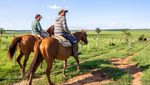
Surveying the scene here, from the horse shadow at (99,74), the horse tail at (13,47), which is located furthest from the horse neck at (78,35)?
the horse tail at (13,47)

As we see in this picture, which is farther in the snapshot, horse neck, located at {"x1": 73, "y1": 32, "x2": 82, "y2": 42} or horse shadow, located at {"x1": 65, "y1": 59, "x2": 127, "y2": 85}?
horse neck, located at {"x1": 73, "y1": 32, "x2": 82, "y2": 42}

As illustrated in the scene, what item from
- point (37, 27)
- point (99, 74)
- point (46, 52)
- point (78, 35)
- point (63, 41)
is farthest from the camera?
point (78, 35)

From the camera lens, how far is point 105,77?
14.3 meters

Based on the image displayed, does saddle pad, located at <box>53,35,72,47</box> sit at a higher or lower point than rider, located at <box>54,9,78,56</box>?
lower

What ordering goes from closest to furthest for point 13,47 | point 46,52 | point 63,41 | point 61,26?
point 46,52
point 63,41
point 61,26
point 13,47

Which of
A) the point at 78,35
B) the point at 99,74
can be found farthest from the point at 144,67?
the point at 78,35

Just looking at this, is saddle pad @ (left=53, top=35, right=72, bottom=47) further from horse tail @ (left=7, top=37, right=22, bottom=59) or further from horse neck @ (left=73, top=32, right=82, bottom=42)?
horse tail @ (left=7, top=37, right=22, bottom=59)

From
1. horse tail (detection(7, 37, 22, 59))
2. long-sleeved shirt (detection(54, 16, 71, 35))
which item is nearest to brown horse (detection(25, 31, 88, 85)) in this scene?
long-sleeved shirt (detection(54, 16, 71, 35))

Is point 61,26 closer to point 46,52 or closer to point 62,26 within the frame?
point 62,26

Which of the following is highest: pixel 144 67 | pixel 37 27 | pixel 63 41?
pixel 37 27

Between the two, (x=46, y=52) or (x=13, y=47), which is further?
(x=13, y=47)

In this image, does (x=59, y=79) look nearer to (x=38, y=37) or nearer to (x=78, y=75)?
(x=78, y=75)

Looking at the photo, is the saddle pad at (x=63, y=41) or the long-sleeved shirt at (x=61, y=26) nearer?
the saddle pad at (x=63, y=41)

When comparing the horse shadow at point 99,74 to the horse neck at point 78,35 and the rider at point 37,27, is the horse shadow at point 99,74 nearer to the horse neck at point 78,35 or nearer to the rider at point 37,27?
the horse neck at point 78,35
